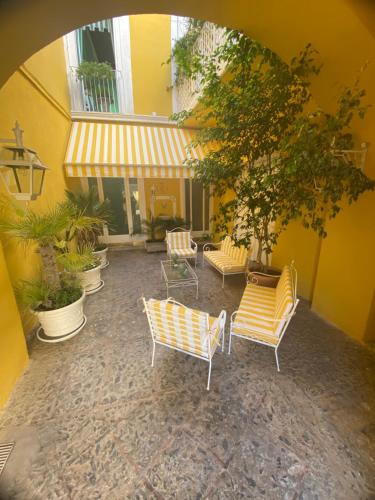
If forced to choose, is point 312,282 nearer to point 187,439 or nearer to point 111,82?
point 187,439

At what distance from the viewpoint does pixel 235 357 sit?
321 centimetres

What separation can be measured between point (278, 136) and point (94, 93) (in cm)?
763

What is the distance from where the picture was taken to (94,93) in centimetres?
751

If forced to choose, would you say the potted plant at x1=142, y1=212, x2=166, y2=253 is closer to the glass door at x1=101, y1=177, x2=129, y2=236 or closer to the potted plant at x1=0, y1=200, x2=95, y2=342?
the glass door at x1=101, y1=177, x2=129, y2=236

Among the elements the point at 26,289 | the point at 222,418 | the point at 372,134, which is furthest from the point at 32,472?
the point at 372,134

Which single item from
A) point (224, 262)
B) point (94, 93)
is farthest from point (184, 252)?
point (94, 93)

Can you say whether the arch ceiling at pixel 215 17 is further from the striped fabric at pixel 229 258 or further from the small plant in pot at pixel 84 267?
the striped fabric at pixel 229 258

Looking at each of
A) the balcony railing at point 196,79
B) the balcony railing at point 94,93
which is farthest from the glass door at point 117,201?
the balcony railing at point 196,79

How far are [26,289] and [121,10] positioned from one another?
3.85 m

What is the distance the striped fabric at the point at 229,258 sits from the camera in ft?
17.7

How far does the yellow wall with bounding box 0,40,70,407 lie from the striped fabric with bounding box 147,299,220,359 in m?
1.89

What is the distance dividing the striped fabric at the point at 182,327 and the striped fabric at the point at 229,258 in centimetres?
262

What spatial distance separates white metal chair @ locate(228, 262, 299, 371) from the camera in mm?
2727

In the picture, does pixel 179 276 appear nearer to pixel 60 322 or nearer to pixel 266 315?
pixel 266 315
